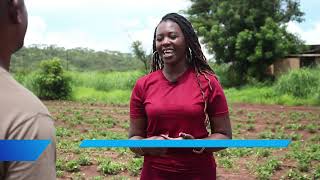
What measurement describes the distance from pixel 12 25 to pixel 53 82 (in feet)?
59.1

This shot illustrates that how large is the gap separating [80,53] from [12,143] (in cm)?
4982

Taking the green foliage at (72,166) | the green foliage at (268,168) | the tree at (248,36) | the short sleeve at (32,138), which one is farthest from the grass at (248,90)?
the short sleeve at (32,138)

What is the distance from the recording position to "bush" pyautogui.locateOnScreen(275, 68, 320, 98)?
17.8 m

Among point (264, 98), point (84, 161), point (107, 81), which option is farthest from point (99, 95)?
point (84, 161)


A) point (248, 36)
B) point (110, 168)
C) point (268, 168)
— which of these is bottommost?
point (268, 168)

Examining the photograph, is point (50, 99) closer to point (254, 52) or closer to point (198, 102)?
point (254, 52)

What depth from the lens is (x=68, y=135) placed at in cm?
930

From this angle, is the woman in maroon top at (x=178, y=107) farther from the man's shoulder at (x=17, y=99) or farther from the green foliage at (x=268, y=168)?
the green foliage at (x=268, y=168)

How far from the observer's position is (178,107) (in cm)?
212

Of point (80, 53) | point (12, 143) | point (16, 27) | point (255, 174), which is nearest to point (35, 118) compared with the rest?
point (12, 143)

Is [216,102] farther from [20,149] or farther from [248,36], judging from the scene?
[248,36]

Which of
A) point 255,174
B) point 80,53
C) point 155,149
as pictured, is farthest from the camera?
point 80,53

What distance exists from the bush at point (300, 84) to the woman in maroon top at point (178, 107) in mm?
16076

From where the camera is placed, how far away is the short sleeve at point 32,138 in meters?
0.87
